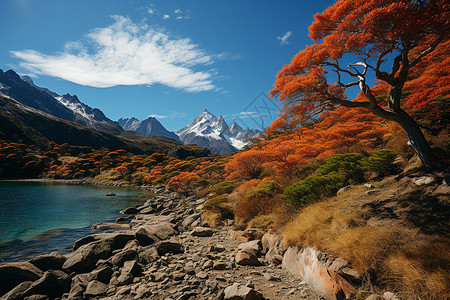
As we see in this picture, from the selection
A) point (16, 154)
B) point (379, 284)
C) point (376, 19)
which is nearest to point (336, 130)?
point (376, 19)

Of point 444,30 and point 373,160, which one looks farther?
point 373,160

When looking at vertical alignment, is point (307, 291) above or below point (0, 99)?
below

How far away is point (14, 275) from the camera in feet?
21.3

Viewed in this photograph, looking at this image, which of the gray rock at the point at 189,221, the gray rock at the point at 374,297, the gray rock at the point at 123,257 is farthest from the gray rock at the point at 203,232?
the gray rock at the point at 374,297

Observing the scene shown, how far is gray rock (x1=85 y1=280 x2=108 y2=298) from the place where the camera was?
19.2 feet

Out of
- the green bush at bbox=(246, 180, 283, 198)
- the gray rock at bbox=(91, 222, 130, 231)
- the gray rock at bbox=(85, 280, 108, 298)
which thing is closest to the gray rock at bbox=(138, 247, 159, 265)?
the gray rock at bbox=(85, 280, 108, 298)

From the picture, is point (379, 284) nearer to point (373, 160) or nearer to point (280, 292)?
point (280, 292)

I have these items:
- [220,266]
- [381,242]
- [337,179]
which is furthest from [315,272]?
[337,179]

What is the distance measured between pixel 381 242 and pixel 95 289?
822 cm

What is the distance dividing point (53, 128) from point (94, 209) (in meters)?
128

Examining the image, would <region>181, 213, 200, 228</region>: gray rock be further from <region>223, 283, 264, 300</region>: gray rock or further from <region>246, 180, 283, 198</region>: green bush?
<region>223, 283, 264, 300</region>: gray rock

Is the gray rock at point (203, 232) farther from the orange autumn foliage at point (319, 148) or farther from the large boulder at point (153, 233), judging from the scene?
the orange autumn foliage at point (319, 148)

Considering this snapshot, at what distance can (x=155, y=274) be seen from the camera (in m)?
6.41

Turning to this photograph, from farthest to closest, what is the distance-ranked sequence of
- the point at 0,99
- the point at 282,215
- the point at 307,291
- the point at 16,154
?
the point at 0,99 < the point at 16,154 < the point at 282,215 < the point at 307,291
